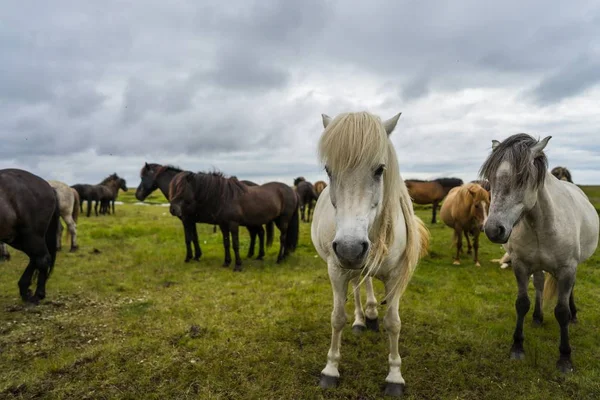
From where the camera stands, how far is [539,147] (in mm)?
2865

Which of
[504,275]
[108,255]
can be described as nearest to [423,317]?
[504,275]

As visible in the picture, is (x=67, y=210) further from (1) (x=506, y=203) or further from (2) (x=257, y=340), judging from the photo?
(1) (x=506, y=203)

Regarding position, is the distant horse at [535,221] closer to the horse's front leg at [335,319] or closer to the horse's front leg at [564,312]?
the horse's front leg at [564,312]

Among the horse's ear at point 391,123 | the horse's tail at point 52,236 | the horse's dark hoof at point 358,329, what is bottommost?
the horse's dark hoof at point 358,329

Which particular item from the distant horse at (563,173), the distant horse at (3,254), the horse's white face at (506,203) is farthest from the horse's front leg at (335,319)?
the distant horse at (3,254)

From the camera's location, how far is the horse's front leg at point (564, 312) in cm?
318

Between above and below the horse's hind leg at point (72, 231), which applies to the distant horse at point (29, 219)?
above

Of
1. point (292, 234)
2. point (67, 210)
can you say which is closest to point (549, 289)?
point (292, 234)

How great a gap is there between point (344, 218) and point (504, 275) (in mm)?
6067

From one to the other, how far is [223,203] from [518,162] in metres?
5.76

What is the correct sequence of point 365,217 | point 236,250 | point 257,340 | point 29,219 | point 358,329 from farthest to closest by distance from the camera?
point 236,250, point 29,219, point 358,329, point 257,340, point 365,217

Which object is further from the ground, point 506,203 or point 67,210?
point 506,203

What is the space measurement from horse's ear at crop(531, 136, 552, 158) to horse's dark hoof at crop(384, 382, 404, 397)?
2.42 metres

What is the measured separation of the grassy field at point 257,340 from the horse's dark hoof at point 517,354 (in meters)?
0.10
